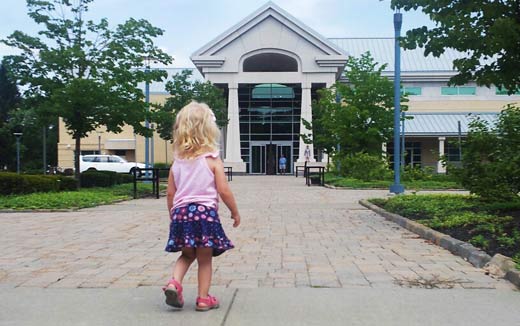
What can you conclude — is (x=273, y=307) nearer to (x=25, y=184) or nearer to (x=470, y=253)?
(x=470, y=253)

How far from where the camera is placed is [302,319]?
4.48m

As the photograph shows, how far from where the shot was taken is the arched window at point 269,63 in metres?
50.4

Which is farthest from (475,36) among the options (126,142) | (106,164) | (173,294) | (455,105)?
(126,142)

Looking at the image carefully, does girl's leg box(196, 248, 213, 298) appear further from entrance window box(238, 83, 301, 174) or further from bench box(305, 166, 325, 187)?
entrance window box(238, 83, 301, 174)

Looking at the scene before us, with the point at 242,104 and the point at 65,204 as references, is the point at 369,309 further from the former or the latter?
the point at 242,104

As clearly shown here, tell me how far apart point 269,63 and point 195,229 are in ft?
165

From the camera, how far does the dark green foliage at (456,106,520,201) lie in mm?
10602

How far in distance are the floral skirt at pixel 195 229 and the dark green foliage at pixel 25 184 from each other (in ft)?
43.4

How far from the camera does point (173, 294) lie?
4477 millimetres

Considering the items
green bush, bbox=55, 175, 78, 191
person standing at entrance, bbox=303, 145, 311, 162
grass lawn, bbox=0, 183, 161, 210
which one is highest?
person standing at entrance, bbox=303, 145, 311, 162

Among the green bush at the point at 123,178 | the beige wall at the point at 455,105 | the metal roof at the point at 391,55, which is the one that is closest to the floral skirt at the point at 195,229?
the green bush at the point at 123,178

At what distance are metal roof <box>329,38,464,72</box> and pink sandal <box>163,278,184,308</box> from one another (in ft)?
177

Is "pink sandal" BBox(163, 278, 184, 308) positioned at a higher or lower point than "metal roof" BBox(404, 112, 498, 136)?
lower

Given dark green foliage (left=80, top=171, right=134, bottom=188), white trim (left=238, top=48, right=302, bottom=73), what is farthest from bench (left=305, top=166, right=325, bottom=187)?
white trim (left=238, top=48, right=302, bottom=73)
